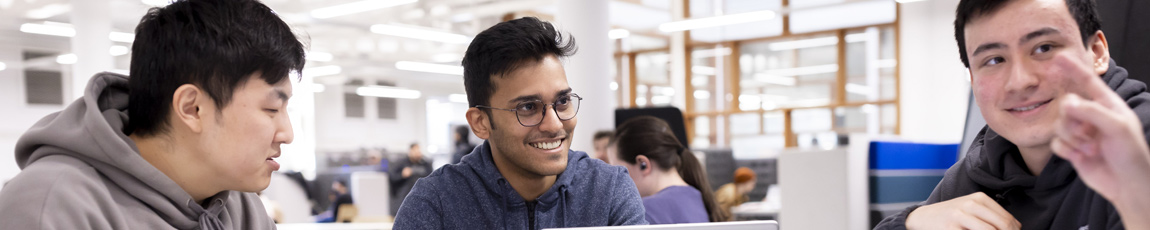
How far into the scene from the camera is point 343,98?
1612 centimetres

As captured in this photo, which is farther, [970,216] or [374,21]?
[374,21]

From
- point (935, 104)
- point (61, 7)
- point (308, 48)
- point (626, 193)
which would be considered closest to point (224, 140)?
point (308, 48)

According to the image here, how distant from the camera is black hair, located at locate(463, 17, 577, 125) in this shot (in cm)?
164

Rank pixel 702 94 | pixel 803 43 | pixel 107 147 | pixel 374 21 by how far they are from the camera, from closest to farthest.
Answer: pixel 107 147 → pixel 374 21 → pixel 803 43 → pixel 702 94

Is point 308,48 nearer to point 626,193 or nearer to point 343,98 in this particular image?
point 626,193

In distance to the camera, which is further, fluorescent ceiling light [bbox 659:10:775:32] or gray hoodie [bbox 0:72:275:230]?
fluorescent ceiling light [bbox 659:10:775:32]

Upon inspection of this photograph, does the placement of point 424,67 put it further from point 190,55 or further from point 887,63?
point 190,55

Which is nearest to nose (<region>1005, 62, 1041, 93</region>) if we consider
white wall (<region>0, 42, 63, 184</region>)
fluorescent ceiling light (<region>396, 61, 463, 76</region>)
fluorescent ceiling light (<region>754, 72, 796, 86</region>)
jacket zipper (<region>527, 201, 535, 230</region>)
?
jacket zipper (<region>527, 201, 535, 230</region>)

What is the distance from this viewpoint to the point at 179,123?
1285 mm

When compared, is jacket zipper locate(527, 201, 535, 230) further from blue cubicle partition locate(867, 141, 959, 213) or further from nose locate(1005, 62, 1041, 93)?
blue cubicle partition locate(867, 141, 959, 213)

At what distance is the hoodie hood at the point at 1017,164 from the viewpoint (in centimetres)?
115

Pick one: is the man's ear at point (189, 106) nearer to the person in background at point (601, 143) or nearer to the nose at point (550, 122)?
the nose at point (550, 122)

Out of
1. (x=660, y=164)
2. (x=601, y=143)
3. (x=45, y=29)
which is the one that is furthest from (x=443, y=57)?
(x=660, y=164)

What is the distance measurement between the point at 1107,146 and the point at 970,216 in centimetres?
39
